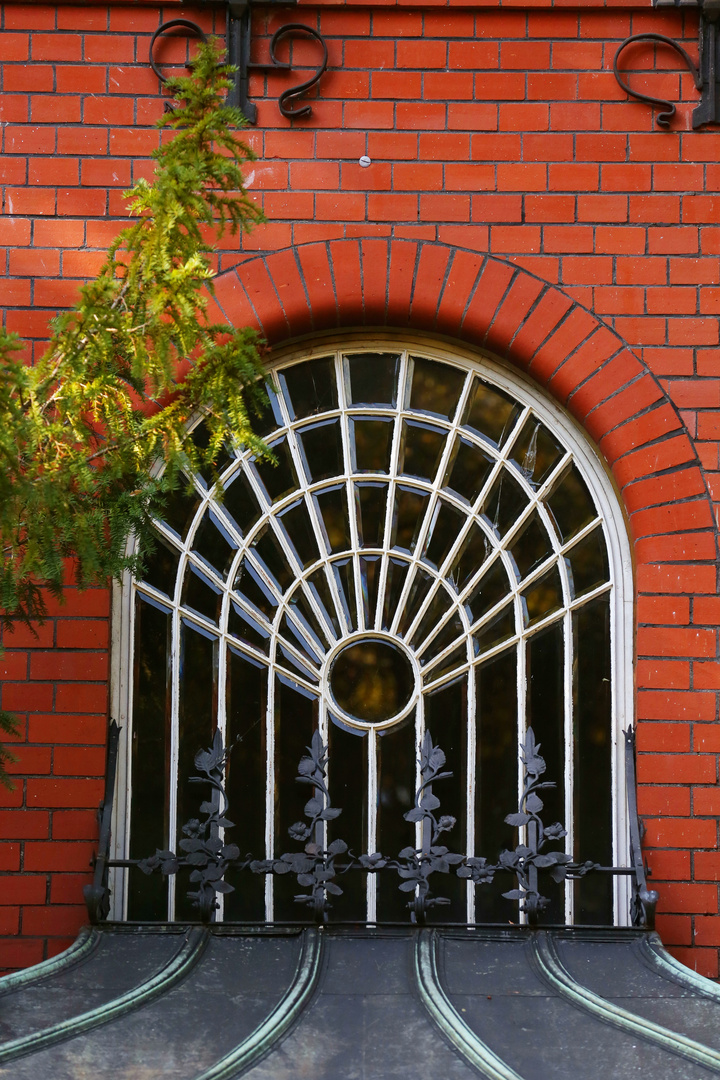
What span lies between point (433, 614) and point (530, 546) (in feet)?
1.66

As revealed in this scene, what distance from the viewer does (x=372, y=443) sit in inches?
191

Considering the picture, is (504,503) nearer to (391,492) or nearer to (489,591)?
(489,591)

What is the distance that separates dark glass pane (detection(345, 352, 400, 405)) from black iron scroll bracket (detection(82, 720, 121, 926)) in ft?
5.73

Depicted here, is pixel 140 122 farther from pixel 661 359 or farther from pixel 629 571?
pixel 629 571

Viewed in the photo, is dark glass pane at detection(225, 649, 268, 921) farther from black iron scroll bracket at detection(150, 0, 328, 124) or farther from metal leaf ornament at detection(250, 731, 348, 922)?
black iron scroll bracket at detection(150, 0, 328, 124)

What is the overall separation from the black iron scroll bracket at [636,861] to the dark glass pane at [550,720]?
0.90ft

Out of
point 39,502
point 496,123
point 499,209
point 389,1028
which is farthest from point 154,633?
point 496,123

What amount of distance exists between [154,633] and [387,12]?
2.87m

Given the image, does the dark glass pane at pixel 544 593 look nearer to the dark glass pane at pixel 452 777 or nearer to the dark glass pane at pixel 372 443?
the dark glass pane at pixel 452 777

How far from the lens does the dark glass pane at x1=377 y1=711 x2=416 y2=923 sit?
462cm

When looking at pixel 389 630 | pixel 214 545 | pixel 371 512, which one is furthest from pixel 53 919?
pixel 371 512

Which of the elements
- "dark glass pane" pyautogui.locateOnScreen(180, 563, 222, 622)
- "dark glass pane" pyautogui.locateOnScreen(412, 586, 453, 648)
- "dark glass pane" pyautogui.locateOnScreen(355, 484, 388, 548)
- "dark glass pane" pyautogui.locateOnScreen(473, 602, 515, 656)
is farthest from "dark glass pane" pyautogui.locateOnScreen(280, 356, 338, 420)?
"dark glass pane" pyautogui.locateOnScreen(473, 602, 515, 656)

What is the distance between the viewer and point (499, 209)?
Answer: 479cm

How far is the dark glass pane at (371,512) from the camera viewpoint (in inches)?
189
